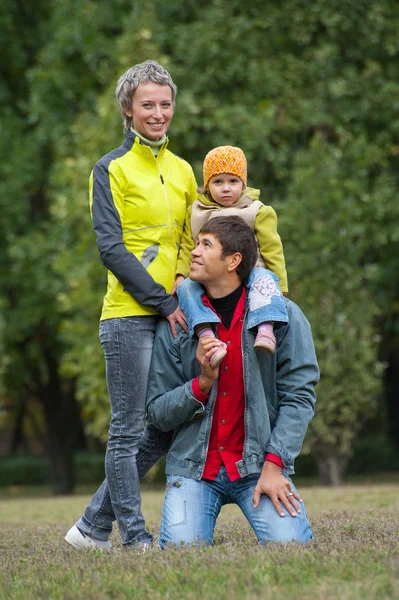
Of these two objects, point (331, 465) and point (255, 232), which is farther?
point (331, 465)

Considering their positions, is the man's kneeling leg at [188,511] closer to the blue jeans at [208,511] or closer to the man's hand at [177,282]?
the blue jeans at [208,511]

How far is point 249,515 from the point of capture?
497 cm

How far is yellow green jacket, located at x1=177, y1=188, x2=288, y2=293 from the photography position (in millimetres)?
5234

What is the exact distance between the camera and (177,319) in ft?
17.1

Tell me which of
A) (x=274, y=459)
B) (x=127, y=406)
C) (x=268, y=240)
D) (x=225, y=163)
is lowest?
(x=274, y=459)

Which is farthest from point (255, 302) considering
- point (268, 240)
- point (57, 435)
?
point (57, 435)

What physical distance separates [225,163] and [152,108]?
571 mm

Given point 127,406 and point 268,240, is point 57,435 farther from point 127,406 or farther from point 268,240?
point 268,240

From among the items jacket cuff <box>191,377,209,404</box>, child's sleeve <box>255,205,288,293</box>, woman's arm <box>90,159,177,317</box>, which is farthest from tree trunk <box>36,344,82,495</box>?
jacket cuff <box>191,377,209,404</box>

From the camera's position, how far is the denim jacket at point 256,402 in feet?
16.2

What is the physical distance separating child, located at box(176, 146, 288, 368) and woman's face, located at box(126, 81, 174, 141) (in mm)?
387

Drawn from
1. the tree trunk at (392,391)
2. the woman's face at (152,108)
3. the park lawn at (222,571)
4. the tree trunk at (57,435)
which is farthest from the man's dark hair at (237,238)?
the tree trunk at (57,435)

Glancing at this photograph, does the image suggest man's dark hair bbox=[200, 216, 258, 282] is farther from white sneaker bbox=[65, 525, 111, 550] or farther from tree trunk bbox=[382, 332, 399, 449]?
tree trunk bbox=[382, 332, 399, 449]

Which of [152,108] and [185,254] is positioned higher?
[152,108]
